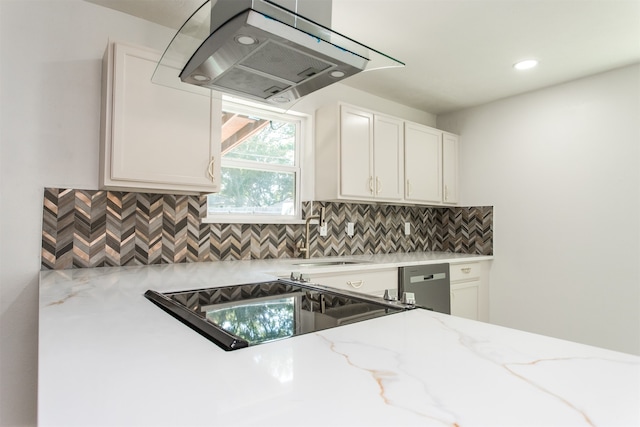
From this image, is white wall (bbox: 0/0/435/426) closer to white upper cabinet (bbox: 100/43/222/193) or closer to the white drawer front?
white upper cabinet (bbox: 100/43/222/193)

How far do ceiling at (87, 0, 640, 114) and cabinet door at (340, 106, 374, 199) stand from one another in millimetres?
400

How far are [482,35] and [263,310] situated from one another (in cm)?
224

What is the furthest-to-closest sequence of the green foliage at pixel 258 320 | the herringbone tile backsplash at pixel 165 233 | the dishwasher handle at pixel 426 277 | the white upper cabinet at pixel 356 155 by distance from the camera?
1. the white upper cabinet at pixel 356 155
2. the dishwasher handle at pixel 426 277
3. the herringbone tile backsplash at pixel 165 233
4. the green foliage at pixel 258 320

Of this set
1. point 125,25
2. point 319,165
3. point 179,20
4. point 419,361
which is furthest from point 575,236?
point 125,25

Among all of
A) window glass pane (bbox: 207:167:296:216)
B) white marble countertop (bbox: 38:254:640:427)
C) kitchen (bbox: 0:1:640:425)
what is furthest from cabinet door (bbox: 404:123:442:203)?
white marble countertop (bbox: 38:254:640:427)

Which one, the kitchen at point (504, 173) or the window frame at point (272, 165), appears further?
the window frame at point (272, 165)

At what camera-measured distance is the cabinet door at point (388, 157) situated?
9.98 feet

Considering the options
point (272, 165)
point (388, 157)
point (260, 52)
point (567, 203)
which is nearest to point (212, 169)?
point (272, 165)

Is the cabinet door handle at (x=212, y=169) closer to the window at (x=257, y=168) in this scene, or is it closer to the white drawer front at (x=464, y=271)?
the window at (x=257, y=168)

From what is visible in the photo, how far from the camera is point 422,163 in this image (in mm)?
3406

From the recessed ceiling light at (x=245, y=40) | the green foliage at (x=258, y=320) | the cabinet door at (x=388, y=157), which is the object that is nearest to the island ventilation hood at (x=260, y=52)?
the recessed ceiling light at (x=245, y=40)

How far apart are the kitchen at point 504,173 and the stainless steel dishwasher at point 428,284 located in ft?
2.76

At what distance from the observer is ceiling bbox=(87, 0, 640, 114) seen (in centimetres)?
204

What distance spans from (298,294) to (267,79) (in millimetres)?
832
